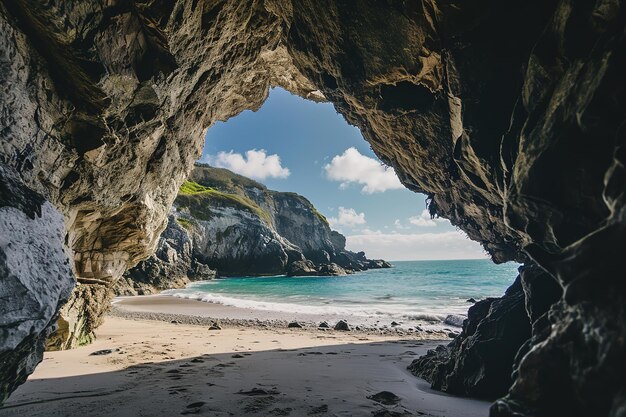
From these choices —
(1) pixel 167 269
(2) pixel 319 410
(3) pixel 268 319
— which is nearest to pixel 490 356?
(2) pixel 319 410

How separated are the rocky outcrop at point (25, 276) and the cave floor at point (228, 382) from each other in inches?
42.1

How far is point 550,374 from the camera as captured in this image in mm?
2346

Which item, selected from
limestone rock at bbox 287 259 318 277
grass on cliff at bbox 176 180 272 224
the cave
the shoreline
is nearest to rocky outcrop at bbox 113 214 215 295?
grass on cliff at bbox 176 180 272 224

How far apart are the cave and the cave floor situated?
840mm

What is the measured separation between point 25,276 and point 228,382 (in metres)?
3.28

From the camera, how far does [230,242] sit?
182 ft

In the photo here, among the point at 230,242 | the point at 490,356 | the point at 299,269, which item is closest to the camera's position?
the point at 490,356

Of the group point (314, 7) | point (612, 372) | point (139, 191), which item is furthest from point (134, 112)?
point (612, 372)

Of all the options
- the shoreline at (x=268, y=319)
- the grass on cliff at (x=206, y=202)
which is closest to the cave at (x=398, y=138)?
the shoreline at (x=268, y=319)

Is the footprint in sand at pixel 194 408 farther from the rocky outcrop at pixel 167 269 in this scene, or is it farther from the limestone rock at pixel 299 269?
the limestone rock at pixel 299 269

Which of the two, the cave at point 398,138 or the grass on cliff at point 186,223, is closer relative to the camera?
the cave at point 398,138

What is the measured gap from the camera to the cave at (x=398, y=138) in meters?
2.30

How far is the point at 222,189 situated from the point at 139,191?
72.8 meters

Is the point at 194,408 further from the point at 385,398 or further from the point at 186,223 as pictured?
the point at 186,223
